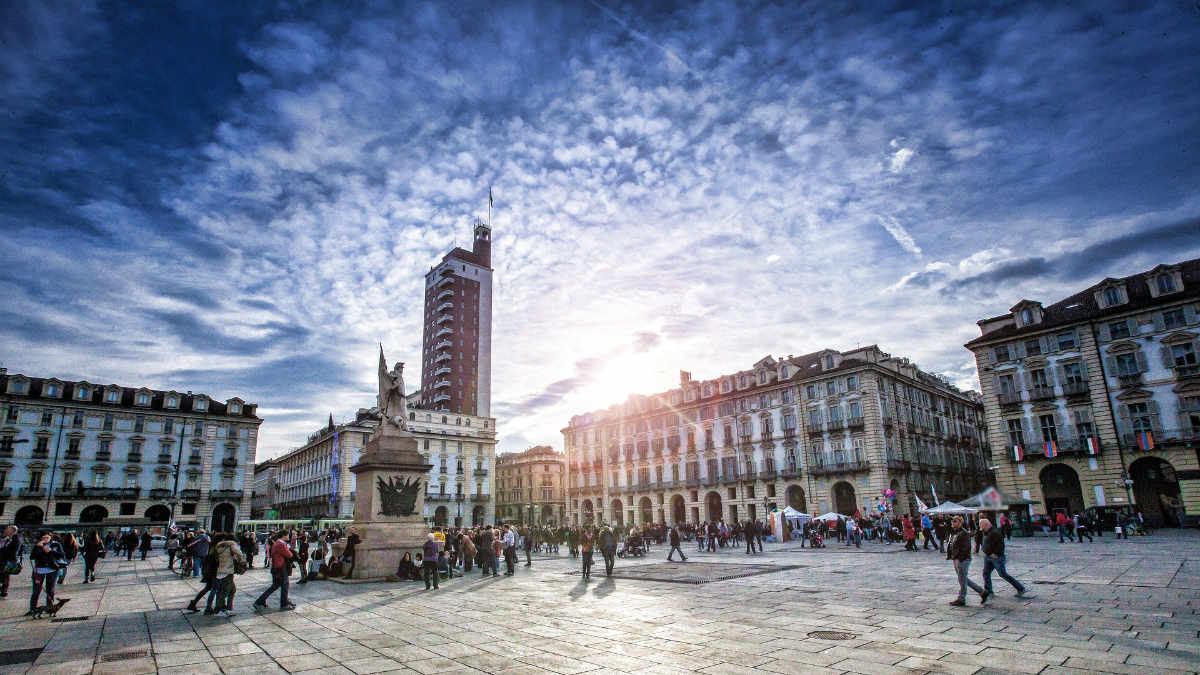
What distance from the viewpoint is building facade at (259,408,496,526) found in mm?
67688

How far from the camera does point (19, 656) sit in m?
8.05

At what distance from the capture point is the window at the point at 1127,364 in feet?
119

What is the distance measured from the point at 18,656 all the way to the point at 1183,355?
158ft

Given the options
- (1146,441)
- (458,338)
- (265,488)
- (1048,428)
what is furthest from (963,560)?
(265,488)

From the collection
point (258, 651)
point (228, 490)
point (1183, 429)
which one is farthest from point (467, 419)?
point (258, 651)

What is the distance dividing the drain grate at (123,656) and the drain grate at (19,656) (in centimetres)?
81

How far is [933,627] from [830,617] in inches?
62.6

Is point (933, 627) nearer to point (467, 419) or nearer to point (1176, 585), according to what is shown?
point (1176, 585)

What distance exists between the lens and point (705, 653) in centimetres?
773

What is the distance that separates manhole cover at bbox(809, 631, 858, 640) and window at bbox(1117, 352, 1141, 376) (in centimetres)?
3898

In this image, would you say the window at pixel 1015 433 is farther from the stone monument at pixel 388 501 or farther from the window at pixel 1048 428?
the stone monument at pixel 388 501

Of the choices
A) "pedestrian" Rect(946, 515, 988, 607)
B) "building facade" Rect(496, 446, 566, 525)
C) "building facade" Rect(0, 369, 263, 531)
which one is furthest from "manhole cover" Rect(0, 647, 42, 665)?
"building facade" Rect(496, 446, 566, 525)

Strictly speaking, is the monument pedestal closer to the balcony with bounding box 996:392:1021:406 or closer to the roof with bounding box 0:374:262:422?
the balcony with bounding box 996:392:1021:406

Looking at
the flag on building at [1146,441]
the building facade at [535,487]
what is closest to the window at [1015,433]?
the flag on building at [1146,441]
